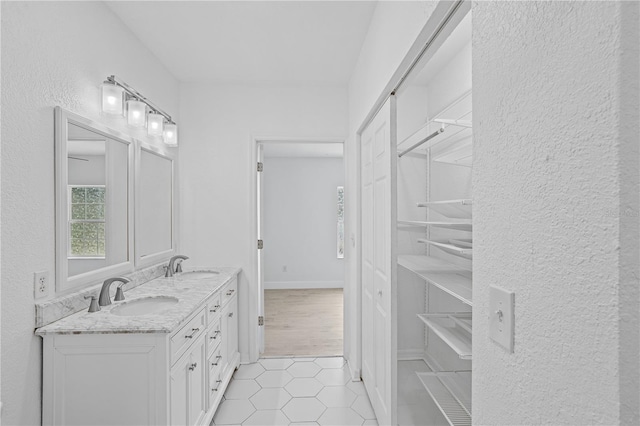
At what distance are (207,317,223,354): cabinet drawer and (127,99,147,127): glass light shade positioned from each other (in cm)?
140

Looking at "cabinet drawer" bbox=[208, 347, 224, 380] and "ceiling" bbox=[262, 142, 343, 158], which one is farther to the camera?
"ceiling" bbox=[262, 142, 343, 158]

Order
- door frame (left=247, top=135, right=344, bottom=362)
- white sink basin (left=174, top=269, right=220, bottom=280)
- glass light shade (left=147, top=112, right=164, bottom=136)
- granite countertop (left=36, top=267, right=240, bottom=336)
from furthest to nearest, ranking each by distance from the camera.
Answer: door frame (left=247, top=135, right=344, bottom=362), white sink basin (left=174, top=269, right=220, bottom=280), glass light shade (left=147, top=112, right=164, bottom=136), granite countertop (left=36, top=267, right=240, bottom=336)

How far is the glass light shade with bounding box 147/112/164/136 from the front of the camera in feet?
8.45

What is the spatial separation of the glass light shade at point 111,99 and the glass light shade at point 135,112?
10.0 inches

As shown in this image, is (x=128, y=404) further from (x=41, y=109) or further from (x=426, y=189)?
(x=426, y=189)

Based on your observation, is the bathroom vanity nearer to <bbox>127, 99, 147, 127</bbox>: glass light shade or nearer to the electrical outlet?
the electrical outlet

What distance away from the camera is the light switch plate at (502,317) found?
68cm

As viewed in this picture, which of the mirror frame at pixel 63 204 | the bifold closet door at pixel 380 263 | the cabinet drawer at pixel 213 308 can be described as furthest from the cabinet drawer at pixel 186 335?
the bifold closet door at pixel 380 263

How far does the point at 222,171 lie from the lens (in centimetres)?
320

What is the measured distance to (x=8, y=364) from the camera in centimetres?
137

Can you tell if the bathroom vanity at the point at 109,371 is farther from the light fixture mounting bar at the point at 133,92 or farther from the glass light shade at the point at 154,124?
the glass light shade at the point at 154,124

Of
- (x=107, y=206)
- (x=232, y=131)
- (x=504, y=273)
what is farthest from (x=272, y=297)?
(x=504, y=273)

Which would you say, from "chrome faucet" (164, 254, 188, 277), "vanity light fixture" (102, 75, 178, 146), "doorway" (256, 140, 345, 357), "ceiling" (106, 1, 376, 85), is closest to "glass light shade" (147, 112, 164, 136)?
"vanity light fixture" (102, 75, 178, 146)

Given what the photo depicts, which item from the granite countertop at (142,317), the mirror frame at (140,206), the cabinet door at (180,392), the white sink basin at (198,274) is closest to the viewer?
the granite countertop at (142,317)
